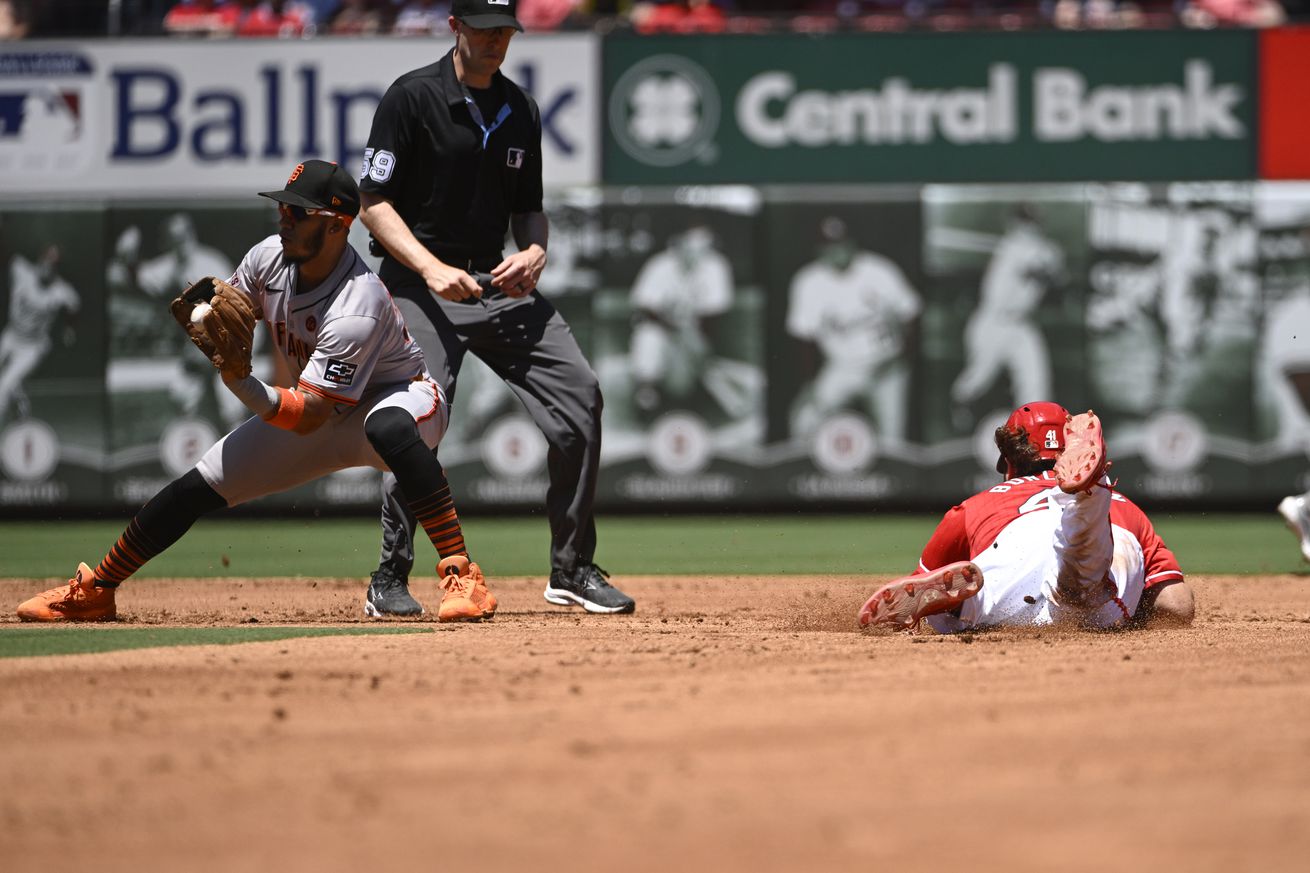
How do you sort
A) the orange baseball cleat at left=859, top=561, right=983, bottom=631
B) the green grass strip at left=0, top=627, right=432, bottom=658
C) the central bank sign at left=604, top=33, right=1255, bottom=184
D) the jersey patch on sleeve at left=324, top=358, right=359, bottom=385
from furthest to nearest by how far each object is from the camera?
1. the central bank sign at left=604, top=33, right=1255, bottom=184
2. the jersey patch on sleeve at left=324, top=358, right=359, bottom=385
3. the orange baseball cleat at left=859, top=561, right=983, bottom=631
4. the green grass strip at left=0, top=627, right=432, bottom=658

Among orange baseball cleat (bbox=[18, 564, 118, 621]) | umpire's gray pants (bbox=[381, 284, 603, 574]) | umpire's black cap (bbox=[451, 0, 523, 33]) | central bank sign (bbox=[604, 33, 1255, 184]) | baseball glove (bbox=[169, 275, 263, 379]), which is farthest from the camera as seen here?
central bank sign (bbox=[604, 33, 1255, 184])

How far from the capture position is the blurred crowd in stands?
1376cm

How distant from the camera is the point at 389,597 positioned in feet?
20.9

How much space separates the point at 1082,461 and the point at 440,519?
2.19 metres

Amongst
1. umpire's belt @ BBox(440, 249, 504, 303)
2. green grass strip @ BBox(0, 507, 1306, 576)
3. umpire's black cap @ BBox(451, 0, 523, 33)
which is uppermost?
umpire's black cap @ BBox(451, 0, 523, 33)

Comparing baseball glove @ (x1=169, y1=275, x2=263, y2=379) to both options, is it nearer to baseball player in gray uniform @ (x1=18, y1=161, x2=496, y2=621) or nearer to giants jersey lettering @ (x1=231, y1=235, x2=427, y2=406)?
baseball player in gray uniform @ (x1=18, y1=161, x2=496, y2=621)

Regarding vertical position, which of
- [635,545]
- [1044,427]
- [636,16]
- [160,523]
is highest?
[636,16]

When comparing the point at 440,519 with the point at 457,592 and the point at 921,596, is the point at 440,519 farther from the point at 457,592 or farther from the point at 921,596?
the point at 921,596

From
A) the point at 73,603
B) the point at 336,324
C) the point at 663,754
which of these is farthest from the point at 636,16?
the point at 663,754

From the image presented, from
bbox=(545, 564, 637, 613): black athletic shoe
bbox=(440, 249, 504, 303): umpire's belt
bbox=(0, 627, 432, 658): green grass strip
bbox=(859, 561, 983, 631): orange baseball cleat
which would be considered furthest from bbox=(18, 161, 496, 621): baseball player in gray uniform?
bbox=(859, 561, 983, 631): orange baseball cleat

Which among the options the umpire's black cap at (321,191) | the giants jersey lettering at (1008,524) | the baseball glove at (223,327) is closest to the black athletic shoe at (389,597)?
the baseball glove at (223,327)

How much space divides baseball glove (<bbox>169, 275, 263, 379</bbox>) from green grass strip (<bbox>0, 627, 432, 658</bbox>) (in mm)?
860

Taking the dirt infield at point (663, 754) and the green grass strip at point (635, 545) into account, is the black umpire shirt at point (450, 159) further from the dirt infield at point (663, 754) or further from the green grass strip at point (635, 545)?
the green grass strip at point (635, 545)

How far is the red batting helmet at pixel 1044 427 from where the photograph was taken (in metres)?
6.02
